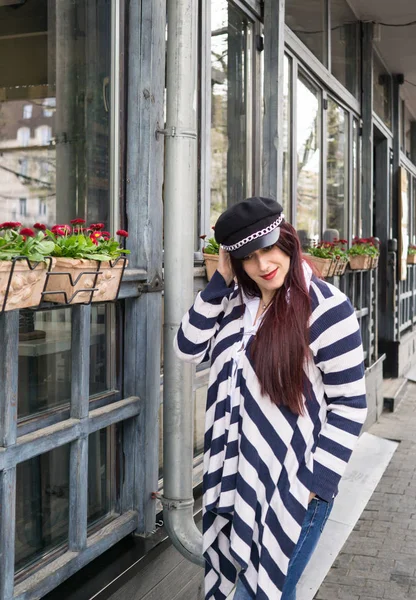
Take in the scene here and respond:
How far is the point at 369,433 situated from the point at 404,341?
3606 mm

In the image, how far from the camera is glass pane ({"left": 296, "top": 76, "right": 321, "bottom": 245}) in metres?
5.89

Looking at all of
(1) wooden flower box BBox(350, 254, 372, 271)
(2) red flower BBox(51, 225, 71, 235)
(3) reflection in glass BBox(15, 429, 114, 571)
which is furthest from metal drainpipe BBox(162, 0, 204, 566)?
(1) wooden flower box BBox(350, 254, 372, 271)

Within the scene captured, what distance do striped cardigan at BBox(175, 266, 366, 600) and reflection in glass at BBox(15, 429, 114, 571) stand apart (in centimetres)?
61

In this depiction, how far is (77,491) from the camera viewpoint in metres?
2.71

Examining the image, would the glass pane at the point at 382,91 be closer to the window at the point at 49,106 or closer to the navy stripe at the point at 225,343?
the window at the point at 49,106

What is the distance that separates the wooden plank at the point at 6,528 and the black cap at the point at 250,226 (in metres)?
0.92

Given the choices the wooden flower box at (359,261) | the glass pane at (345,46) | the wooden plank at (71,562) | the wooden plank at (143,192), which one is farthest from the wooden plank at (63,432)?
the glass pane at (345,46)

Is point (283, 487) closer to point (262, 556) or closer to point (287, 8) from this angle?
point (262, 556)

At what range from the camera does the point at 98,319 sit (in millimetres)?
2926

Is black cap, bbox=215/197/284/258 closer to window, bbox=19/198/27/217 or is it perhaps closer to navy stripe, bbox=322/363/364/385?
navy stripe, bbox=322/363/364/385

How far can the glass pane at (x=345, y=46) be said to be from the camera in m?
7.14

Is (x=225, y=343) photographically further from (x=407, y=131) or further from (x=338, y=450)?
(x=407, y=131)

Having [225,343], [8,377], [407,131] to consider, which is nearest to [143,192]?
[225,343]

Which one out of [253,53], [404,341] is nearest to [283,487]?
[253,53]
